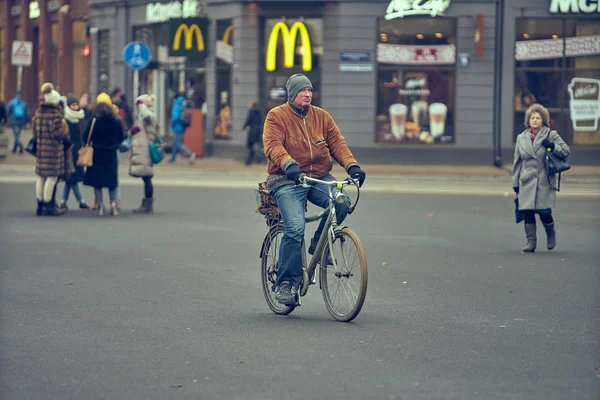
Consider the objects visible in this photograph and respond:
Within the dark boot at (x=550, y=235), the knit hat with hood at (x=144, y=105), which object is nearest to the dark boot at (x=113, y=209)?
the knit hat with hood at (x=144, y=105)

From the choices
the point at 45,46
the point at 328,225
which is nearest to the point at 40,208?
the point at 328,225

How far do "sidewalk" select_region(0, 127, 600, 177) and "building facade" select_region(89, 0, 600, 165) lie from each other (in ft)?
2.01

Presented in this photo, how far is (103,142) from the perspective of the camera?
51.3 ft

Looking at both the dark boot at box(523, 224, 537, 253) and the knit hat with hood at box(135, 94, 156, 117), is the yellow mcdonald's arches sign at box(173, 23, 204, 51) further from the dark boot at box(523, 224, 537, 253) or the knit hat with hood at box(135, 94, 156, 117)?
the dark boot at box(523, 224, 537, 253)

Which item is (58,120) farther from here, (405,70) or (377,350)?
(405,70)

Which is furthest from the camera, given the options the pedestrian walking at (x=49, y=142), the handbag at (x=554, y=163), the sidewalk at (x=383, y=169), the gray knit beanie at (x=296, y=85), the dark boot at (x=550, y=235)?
the sidewalk at (x=383, y=169)

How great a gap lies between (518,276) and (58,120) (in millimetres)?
7448

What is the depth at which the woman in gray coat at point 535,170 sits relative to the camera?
40.0 feet

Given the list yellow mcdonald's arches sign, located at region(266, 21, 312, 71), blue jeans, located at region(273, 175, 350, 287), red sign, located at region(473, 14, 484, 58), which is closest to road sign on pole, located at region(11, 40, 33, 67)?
yellow mcdonald's arches sign, located at region(266, 21, 312, 71)

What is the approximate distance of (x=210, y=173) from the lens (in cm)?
2528

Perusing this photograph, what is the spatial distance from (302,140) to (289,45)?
20.9 meters

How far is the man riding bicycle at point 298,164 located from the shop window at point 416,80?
2020 centimetres

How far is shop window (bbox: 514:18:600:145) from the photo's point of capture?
27.9 m

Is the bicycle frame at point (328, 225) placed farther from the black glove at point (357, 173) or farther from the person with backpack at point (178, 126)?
the person with backpack at point (178, 126)
